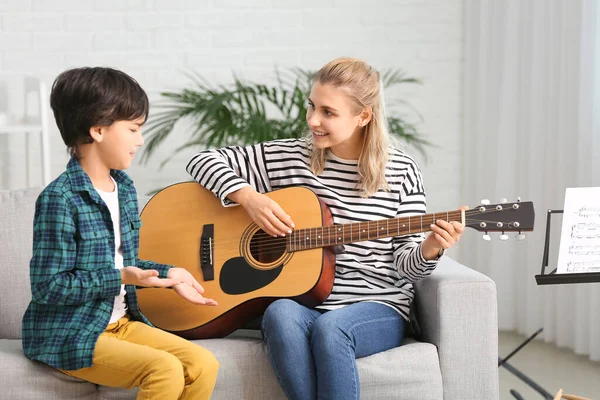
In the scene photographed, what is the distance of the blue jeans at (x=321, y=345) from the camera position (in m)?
1.75

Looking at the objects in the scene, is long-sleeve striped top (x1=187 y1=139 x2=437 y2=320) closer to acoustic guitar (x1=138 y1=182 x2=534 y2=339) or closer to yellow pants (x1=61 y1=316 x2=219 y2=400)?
acoustic guitar (x1=138 y1=182 x2=534 y2=339)

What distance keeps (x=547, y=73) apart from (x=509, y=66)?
0.74 ft

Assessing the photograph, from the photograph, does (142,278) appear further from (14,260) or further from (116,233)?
(14,260)

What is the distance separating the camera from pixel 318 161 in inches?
84.1

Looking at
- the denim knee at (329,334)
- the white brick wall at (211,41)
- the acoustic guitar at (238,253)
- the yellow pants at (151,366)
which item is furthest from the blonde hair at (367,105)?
the white brick wall at (211,41)

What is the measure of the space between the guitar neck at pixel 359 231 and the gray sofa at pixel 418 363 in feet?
0.56

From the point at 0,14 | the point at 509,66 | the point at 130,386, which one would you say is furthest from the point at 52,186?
the point at 509,66

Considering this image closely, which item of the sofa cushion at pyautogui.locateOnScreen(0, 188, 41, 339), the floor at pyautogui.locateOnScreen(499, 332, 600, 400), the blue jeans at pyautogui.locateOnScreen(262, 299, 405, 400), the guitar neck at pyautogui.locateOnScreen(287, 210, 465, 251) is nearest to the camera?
the blue jeans at pyautogui.locateOnScreen(262, 299, 405, 400)


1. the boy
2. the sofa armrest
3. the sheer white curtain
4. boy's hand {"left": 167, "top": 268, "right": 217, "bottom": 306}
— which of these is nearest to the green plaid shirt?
the boy

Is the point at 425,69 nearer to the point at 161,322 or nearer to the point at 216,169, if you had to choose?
the point at 216,169

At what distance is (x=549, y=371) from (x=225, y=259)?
4.88ft

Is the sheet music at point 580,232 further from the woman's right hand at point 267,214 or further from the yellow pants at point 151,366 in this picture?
the yellow pants at point 151,366

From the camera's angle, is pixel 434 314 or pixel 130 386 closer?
pixel 130 386

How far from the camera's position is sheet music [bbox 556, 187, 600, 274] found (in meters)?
1.67
